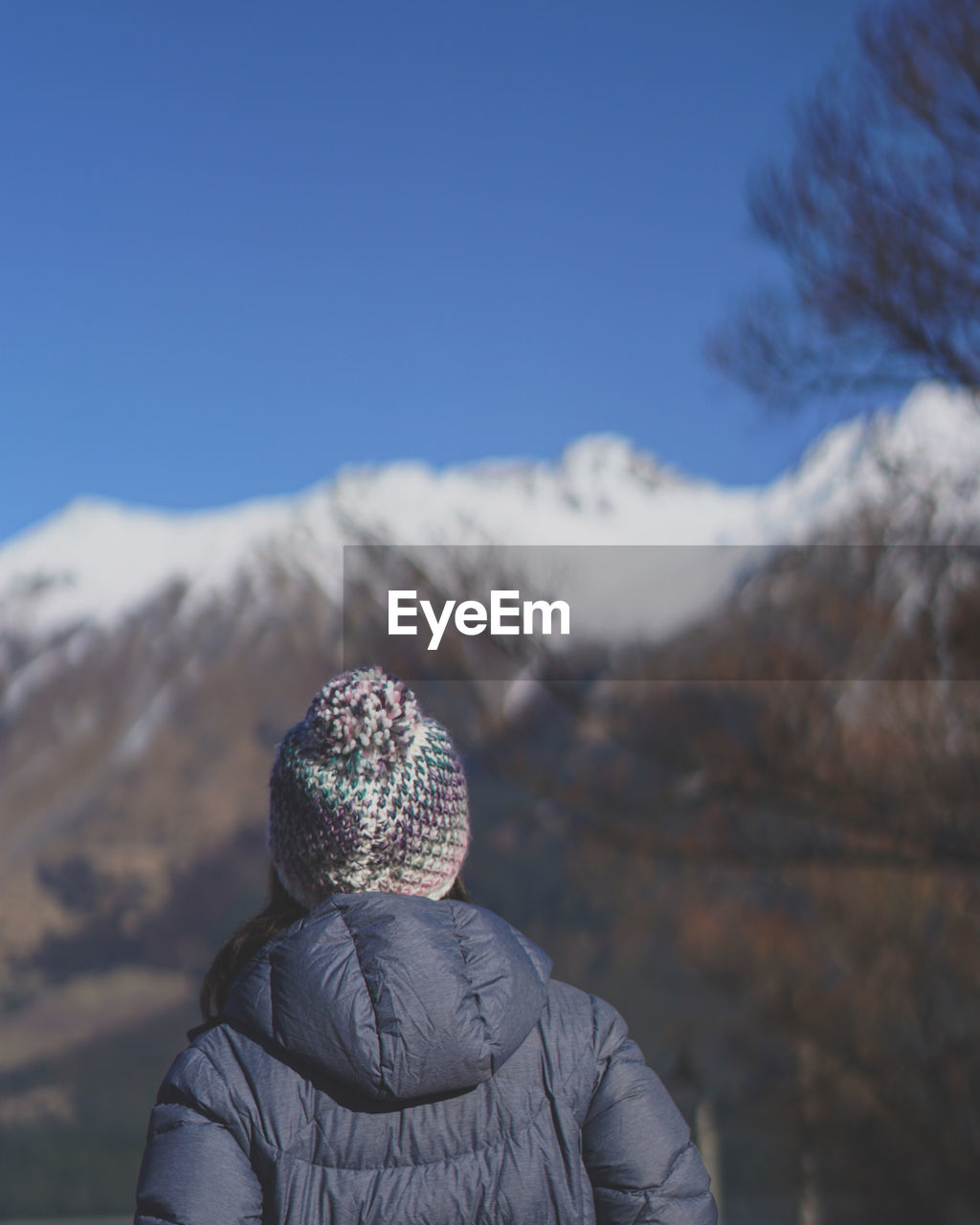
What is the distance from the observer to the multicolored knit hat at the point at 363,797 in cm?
104

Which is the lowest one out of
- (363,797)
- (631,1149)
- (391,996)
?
(631,1149)

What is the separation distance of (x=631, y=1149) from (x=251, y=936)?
364 millimetres

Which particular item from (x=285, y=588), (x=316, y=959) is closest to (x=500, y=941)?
(x=316, y=959)

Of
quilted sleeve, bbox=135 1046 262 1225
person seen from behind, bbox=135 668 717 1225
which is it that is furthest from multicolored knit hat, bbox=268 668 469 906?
quilted sleeve, bbox=135 1046 262 1225

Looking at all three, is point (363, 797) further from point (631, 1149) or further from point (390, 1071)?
point (631, 1149)

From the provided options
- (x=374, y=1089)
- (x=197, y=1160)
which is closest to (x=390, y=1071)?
(x=374, y=1089)

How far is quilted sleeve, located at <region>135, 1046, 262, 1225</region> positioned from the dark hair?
12cm

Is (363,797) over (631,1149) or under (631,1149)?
over

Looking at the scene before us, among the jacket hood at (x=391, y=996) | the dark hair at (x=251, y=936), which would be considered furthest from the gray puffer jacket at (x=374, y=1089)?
the dark hair at (x=251, y=936)

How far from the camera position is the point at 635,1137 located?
1.01 m

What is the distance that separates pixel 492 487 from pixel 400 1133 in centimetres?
2036

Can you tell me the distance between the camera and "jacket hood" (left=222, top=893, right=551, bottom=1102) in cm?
89

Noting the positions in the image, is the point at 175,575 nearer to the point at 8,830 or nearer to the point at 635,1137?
the point at 8,830

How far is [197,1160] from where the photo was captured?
0.93 metres
